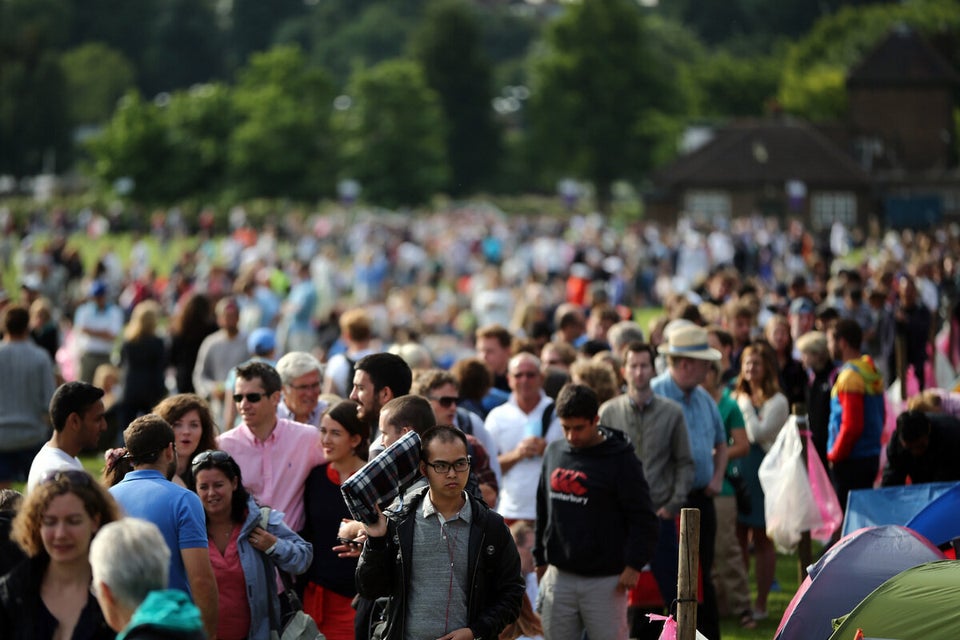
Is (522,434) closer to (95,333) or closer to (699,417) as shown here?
(699,417)

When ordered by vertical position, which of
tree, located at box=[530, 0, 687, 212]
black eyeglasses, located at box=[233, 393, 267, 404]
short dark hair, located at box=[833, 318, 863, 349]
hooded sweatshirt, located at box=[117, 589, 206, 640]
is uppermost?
tree, located at box=[530, 0, 687, 212]

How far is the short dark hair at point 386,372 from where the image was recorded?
768 centimetres

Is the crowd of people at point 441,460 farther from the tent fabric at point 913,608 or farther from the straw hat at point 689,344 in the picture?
the tent fabric at point 913,608

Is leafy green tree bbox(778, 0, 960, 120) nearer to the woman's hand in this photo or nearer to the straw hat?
the straw hat

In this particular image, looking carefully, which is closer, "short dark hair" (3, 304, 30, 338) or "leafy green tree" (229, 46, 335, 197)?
"short dark hair" (3, 304, 30, 338)

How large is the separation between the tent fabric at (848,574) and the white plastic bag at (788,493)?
1.77m

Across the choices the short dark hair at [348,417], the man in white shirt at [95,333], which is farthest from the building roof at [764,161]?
the short dark hair at [348,417]

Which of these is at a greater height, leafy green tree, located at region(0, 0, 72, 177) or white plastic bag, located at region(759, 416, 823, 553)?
leafy green tree, located at region(0, 0, 72, 177)

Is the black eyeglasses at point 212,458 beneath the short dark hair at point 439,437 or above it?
beneath

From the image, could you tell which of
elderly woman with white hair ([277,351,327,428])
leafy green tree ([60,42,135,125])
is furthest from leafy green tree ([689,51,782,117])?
elderly woman with white hair ([277,351,327,428])

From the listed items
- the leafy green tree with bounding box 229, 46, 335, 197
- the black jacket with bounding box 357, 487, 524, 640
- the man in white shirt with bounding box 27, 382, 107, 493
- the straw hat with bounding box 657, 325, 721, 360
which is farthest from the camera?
the leafy green tree with bounding box 229, 46, 335, 197

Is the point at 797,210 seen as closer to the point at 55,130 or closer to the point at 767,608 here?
the point at 55,130

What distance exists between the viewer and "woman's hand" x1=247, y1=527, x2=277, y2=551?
6.63m

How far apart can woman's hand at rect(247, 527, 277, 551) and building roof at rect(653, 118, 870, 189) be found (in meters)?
72.5
